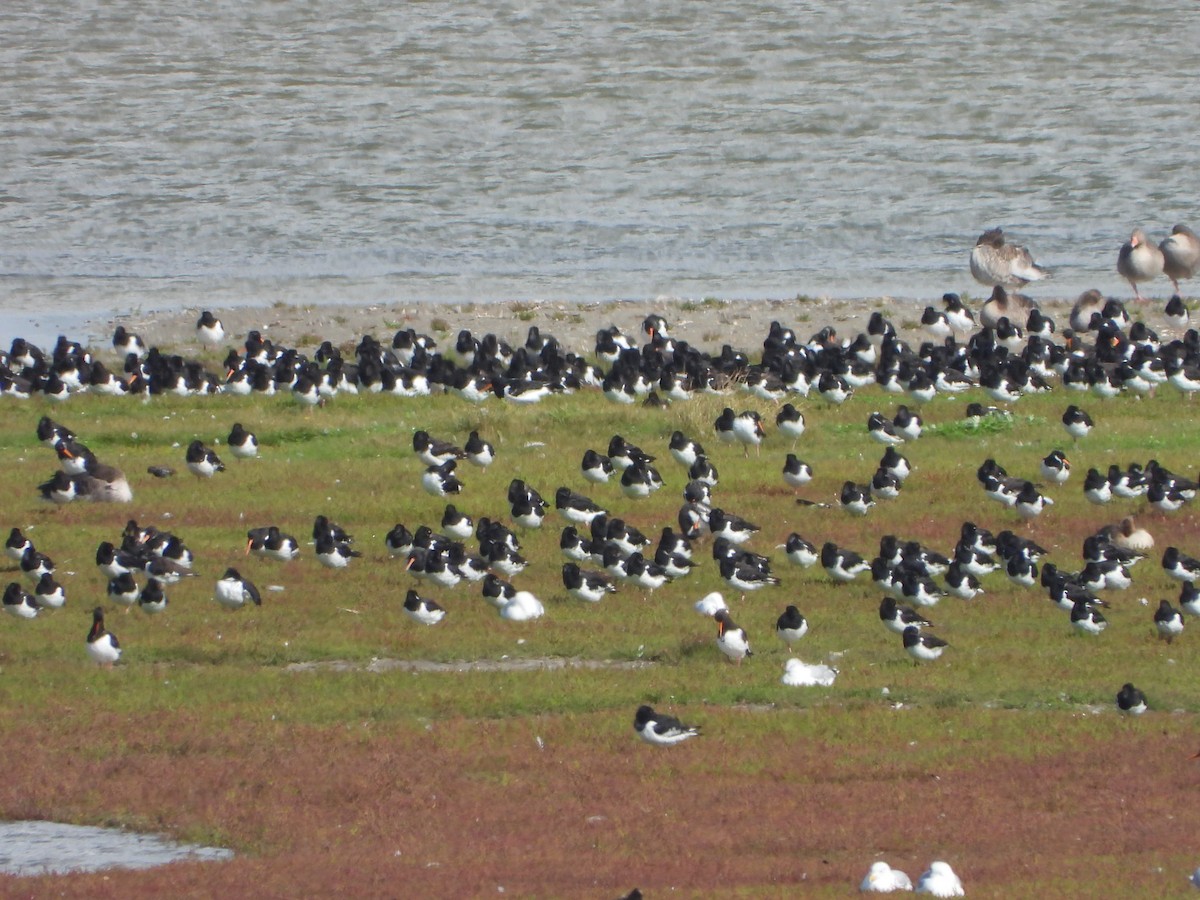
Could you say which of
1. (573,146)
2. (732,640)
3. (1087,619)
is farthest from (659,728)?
(573,146)

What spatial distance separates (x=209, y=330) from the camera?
39656 mm

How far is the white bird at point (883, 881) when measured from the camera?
13.5 metres

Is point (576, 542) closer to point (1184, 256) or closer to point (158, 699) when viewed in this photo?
point (158, 699)

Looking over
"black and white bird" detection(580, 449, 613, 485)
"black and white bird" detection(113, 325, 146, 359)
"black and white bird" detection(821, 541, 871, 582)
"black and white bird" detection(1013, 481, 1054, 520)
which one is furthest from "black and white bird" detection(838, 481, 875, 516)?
"black and white bird" detection(113, 325, 146, 359)

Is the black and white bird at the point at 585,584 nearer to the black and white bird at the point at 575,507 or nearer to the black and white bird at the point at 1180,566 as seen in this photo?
the black and white bird at the point at 575,507

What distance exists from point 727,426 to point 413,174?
3486 cm

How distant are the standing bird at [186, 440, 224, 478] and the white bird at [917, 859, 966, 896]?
642 inches

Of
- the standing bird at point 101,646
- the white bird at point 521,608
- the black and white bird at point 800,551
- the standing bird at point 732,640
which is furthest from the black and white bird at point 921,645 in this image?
the standing bird at point 101,646

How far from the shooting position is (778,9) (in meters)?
81.4

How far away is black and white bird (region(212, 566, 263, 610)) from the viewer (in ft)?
72.3

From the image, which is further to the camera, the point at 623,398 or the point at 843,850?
the point at 623,398

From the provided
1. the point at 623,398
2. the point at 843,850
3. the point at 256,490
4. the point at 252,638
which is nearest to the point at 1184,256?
the point at 623,398

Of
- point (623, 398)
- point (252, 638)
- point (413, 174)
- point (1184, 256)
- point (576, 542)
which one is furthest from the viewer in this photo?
point (413, 174)

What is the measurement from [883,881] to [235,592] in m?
10.5
